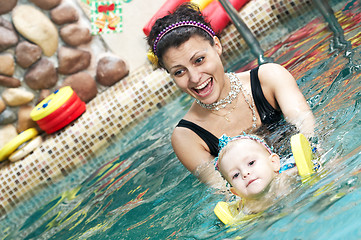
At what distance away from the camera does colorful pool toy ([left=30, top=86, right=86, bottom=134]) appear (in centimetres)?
665

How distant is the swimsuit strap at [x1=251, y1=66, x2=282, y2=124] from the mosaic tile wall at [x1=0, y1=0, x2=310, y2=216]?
3.50 meters

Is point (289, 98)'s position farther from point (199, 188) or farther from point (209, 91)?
point (199, 188)

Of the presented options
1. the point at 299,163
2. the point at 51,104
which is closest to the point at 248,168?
the point at 299,163

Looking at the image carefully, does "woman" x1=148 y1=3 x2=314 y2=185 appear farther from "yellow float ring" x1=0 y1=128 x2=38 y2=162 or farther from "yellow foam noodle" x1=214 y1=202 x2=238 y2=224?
"yellow float ring" x1=0 y1=128 x2=38 y2=162

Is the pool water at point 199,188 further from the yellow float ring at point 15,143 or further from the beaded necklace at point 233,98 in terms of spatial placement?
the yellow float ring at point 15,143

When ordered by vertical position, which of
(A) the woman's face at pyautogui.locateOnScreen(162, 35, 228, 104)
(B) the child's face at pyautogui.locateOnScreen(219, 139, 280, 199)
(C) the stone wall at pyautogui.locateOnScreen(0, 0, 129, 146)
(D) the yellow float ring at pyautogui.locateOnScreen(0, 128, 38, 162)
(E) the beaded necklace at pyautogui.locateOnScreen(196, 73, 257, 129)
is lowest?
(B) the child's face at pyautogui.locateOnScreen(219, 139, 280, 199)

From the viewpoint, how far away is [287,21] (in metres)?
6.94

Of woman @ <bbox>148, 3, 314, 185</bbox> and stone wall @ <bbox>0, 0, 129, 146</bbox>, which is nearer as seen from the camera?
woman @ <bbox>148, 3, 314, 185</bbox>

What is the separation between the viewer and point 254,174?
2365 mm

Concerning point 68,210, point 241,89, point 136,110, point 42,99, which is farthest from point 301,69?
point 42,99

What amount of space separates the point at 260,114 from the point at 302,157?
108 cm

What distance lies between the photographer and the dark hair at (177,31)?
302 cm

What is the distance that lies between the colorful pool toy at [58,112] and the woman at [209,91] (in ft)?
11.9

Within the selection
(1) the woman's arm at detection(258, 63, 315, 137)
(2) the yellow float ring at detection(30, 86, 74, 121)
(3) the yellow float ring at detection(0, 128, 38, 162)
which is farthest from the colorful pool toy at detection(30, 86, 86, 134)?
(1) the woman's arm at detection(258, 63, 315, 137)
